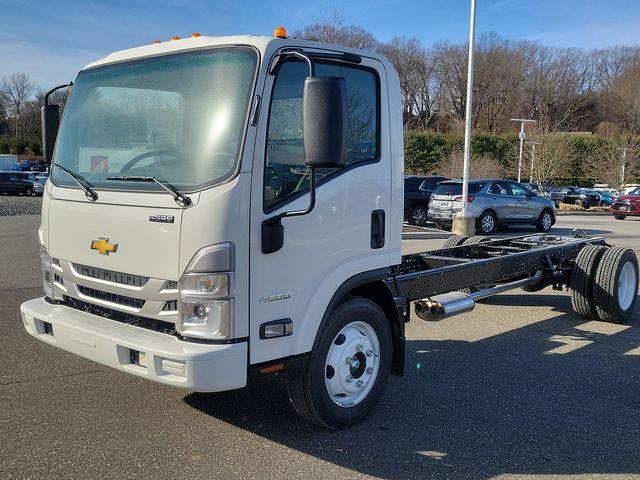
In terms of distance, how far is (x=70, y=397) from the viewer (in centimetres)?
447

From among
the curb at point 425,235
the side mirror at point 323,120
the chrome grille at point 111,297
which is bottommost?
the curb at point 425,235

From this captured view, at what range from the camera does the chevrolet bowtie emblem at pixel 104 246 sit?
11.7 ft

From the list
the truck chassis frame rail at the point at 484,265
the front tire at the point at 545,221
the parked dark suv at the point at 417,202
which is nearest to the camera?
the truck chassis frame rail at the point at 484,265

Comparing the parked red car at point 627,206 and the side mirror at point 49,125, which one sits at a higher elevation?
the side mirror at point 49,125

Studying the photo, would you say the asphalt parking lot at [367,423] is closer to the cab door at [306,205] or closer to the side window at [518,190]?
the cab door at [306,205]

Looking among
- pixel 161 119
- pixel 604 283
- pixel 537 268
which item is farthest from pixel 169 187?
pixel 604 283

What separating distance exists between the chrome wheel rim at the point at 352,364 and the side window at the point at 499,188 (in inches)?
628

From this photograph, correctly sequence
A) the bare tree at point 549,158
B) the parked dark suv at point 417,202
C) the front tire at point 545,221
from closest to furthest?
the front tire at point 545,221
the parked dark suv at point 417,202
the bare tree at point 549,158

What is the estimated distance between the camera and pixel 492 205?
18.9m

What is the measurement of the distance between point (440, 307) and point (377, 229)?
121 cm

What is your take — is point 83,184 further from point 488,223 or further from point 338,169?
point 488,223

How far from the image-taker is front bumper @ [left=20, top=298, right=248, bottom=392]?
3166mm

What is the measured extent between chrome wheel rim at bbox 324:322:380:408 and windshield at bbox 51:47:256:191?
1.41 m

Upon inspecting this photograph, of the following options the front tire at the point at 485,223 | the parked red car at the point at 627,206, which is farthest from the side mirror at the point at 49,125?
the parked red car at the point at 627,206
